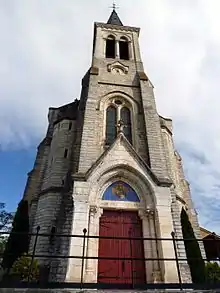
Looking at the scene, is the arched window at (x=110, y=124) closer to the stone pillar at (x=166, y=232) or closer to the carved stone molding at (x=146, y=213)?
the stone pillar at (x=166, y=232)

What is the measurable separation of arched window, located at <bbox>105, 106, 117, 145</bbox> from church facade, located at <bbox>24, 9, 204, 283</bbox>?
7cm

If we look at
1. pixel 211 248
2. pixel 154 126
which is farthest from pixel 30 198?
pixel 211 248

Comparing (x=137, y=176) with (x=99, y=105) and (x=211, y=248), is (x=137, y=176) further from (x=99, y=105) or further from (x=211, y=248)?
(x=211, y=248)

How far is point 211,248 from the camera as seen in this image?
1933 centimetres

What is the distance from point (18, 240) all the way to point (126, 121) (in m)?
9.59

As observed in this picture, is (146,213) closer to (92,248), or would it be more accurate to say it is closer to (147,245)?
(147,245)

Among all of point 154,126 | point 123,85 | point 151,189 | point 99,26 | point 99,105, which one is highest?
point 99,26

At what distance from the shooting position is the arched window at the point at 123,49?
2213 centimetres

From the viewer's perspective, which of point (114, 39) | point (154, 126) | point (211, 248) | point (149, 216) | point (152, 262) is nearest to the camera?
point (152, 262)

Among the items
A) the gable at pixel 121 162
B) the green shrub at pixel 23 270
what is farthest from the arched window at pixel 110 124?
the green shrub at pixel 23 270

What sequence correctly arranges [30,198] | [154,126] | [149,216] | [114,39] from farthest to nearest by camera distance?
[114,39]
[30,198]
[154,126]
[149,216]

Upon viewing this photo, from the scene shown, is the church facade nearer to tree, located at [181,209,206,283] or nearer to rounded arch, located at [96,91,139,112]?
rounded arch, located at [96,91,139,112]

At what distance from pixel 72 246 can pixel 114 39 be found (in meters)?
20.0

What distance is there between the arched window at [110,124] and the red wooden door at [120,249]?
4.83 metres
